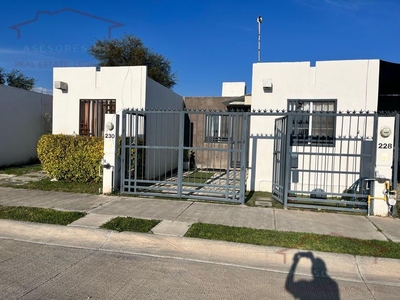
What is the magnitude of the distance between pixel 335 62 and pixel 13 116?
42.9 ft

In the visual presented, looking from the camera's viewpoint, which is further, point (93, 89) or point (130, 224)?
point (93, 89)

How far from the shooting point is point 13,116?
45.6 feet

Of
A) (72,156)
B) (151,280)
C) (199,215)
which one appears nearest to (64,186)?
(72,156)

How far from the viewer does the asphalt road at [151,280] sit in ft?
11.7

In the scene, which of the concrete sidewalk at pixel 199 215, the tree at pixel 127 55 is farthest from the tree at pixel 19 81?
the concrete sidewalk at pixel 199 215

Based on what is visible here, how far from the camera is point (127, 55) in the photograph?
21.9 m

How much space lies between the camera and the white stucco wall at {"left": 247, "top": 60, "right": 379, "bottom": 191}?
909 cm

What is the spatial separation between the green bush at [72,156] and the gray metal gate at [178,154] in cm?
109

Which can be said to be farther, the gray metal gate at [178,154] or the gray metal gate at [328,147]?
the gray metal gate at [328,147]

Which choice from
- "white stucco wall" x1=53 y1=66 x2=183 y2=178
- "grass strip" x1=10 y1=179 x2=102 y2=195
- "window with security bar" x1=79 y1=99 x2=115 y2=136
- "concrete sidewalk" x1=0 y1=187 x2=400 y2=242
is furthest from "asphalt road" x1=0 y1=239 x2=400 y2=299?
"window with security bar" x1=79 y1=99 x2=115 y2=136

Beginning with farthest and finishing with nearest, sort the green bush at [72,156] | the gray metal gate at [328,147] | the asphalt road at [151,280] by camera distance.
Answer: the green bush at [72,156], the gray metal gate at [328,147], the asphalt road at [151,280]

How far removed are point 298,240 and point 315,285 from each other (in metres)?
1.37

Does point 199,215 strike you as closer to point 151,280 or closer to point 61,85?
point 151,280

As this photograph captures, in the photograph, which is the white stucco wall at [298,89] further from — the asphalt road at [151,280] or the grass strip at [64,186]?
the asphalt road at [151,280]
